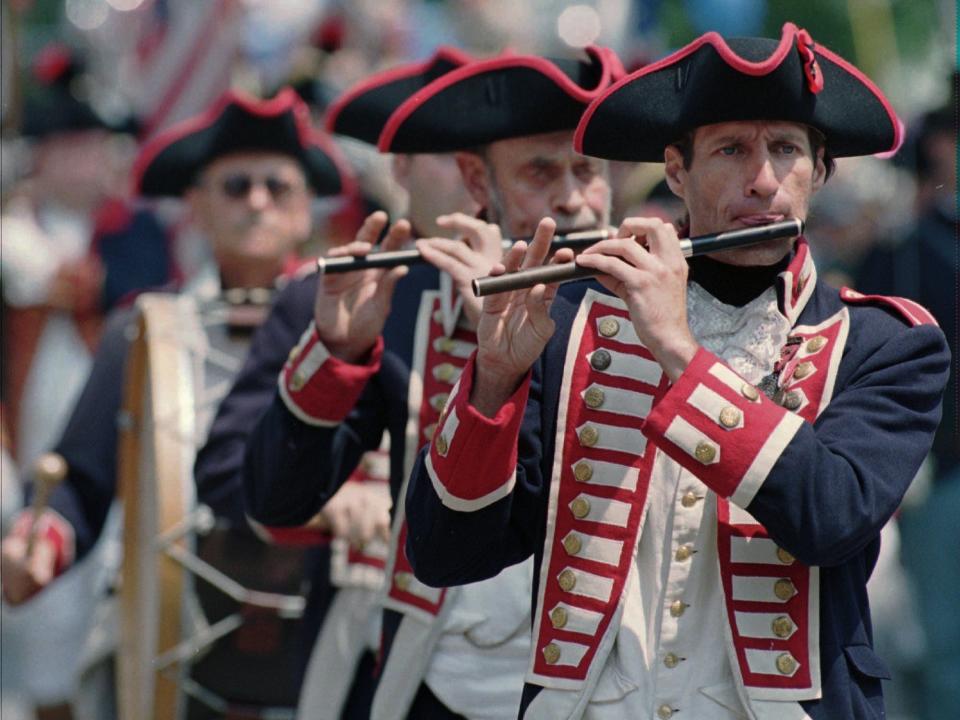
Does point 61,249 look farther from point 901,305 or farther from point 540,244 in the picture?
point 901,305

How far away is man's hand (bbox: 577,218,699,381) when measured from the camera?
12.3 feet

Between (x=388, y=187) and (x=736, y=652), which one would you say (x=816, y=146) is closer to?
(x=736, y=652)

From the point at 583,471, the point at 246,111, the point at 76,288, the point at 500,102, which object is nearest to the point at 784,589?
the point at 583,471

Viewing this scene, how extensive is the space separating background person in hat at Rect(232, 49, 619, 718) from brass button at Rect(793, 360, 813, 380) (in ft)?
3.25

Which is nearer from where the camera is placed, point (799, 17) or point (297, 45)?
point (799, 17)

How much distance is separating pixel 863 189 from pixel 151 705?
6.49 meters

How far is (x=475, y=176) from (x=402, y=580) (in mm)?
1148

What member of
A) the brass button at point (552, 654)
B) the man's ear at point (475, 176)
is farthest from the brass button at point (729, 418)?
the man's ear at point (475, 176)

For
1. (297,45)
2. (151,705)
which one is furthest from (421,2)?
(151,705)

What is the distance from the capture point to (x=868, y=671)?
12.8ft

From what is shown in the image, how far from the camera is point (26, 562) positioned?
6555mm

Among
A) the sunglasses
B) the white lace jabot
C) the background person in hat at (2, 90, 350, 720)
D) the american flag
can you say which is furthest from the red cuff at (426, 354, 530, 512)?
the american flag

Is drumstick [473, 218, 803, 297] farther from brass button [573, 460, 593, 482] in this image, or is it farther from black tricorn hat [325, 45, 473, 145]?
black tricorn hat [325, 45, 473, 145]

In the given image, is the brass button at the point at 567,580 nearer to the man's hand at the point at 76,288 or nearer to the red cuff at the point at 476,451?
the red cuff at the point at 476,451
